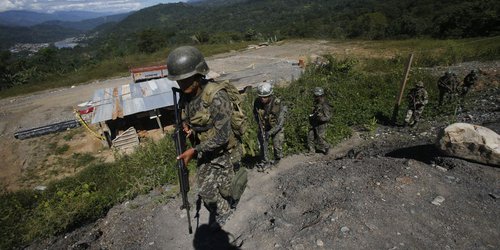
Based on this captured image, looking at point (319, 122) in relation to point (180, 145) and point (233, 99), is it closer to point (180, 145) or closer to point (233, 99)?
point (233, 99)

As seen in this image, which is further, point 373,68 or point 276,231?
point 373,68

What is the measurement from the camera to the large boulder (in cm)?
508

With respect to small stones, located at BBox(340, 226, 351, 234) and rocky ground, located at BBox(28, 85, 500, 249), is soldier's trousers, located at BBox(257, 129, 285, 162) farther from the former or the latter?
small stones, located at BBox(340, 226, 351, 234)

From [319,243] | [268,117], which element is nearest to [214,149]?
[319,243]

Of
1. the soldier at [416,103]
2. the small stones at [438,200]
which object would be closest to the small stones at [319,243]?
the small stones at [438,200]

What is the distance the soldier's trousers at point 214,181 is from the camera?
13.2 ft

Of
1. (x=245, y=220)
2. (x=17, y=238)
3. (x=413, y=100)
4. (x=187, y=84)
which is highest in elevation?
(x=187, y=84)

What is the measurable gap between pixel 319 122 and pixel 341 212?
273 centimetres

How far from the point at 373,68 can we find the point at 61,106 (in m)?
20.5

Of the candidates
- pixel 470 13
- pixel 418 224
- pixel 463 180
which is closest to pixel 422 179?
pixel 463 180

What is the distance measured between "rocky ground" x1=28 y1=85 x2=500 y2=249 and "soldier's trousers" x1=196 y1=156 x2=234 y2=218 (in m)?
0.77

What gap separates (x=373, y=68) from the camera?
16797 mm

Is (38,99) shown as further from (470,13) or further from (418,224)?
(470,13)

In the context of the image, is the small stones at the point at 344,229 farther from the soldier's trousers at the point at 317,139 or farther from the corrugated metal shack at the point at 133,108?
the corrugated metal shack at the point at 133,108
